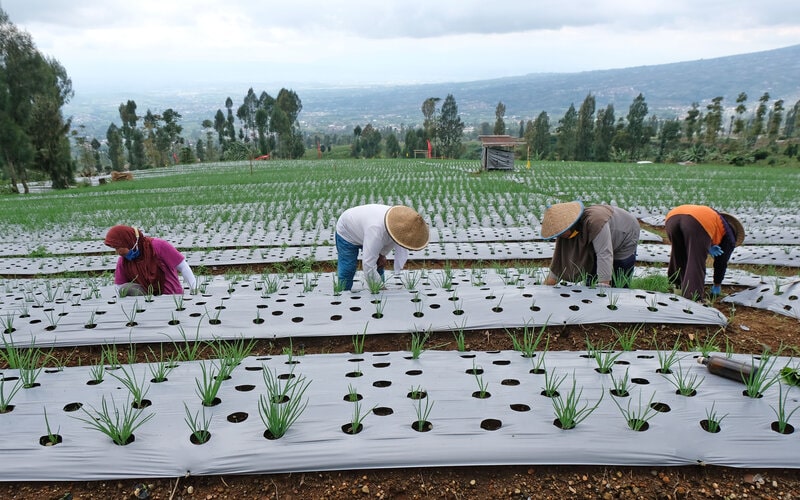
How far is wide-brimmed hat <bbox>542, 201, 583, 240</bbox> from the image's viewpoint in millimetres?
3559

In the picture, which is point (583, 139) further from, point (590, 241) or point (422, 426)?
point (422, 426)

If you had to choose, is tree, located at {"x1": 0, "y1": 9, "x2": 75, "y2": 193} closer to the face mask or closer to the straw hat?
the face mask

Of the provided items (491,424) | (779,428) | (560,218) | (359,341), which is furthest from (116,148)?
(779,428)

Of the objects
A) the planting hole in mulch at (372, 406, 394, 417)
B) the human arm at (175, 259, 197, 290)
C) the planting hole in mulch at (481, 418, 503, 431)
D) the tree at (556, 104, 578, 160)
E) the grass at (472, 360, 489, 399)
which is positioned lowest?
the planting hole in mulch at (481, 418, 503, 431)

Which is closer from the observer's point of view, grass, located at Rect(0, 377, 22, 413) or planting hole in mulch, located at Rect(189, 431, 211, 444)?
planting hole in mulch, located at Rect(189, 431, 211, 444)

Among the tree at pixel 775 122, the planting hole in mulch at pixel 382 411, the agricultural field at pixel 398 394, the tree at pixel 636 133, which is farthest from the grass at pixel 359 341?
the tree at pixel 775 122

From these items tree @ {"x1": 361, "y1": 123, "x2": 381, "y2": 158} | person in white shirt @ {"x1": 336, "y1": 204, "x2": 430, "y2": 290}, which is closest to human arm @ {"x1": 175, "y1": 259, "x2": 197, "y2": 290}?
person in white shirt @ {"x1": 336, "y1": 204, "x2": 430, "y2": 290}

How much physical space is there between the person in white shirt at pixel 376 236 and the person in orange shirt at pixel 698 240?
2.40m

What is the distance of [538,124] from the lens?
55.0m

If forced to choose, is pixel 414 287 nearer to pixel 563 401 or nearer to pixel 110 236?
pixel 563 401

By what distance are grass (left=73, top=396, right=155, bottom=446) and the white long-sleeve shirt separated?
203cm

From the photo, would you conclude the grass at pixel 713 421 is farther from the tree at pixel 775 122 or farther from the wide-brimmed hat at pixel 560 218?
the tree at pixel 775 122

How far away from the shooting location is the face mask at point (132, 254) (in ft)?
13.0

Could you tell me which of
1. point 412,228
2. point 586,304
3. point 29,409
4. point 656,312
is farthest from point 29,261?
point 656,312
